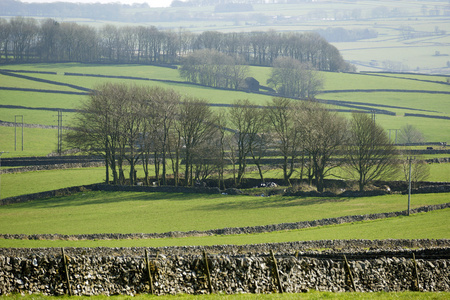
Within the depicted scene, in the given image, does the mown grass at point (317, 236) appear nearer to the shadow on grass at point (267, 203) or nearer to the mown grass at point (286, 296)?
the shadow on grass at point (267, 203)

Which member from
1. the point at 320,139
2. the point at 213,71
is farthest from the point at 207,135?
the point at 213,71

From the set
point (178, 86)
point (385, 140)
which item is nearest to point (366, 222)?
point (385, 140)

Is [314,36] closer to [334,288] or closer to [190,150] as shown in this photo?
[190,150]

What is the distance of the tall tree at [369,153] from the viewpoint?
5769cm

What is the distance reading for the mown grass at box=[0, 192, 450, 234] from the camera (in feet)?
138

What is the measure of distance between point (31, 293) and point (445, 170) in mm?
57901

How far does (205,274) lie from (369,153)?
Answer: 41.7 m

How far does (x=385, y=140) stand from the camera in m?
60.2

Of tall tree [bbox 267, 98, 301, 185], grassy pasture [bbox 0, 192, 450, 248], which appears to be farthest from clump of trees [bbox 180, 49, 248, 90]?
grassy pasture [bbox 0, 192, 450, 248]

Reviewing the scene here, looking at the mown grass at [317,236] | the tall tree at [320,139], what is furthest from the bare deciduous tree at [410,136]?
the mown grass at [317,236]

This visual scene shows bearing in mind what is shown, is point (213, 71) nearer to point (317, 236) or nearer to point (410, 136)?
point (410, 136)

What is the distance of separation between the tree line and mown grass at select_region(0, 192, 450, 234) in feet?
370

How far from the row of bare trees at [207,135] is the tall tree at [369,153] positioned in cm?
11

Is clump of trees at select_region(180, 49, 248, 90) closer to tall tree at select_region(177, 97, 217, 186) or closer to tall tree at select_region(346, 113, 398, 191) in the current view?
tall tree at select_region(177, 97, 217, 186)
